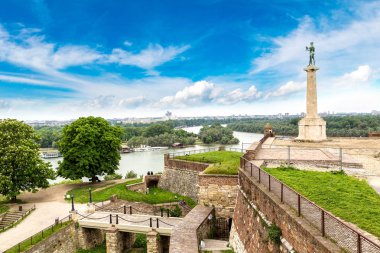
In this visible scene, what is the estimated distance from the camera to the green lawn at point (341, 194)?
7.61 m

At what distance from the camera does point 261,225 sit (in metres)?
10.4

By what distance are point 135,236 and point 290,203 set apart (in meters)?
13.7

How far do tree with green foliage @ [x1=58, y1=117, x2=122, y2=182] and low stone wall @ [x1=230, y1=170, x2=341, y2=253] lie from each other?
1735cm

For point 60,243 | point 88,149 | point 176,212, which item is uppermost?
point 88,149

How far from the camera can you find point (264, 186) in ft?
37.0

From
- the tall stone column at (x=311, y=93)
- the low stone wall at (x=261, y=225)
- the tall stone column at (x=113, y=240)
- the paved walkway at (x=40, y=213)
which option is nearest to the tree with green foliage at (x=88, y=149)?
the paved walkway at (x=40, y=213)

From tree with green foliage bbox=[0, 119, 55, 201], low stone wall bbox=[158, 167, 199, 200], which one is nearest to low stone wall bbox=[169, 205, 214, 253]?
low stone wall bbox=[158, 167, 199, 200]

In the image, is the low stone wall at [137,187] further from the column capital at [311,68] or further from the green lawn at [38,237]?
the column capital at [311,68]

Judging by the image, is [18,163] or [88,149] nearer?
[18,163]

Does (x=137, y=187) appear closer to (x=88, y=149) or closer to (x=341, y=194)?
(x=88, y=149)

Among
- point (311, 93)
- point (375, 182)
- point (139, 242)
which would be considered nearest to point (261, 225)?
point (375, 182)

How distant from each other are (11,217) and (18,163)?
3.88 metres

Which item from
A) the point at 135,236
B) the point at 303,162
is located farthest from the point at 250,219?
the point at 135,236

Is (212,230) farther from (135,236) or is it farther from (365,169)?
(365,169)
